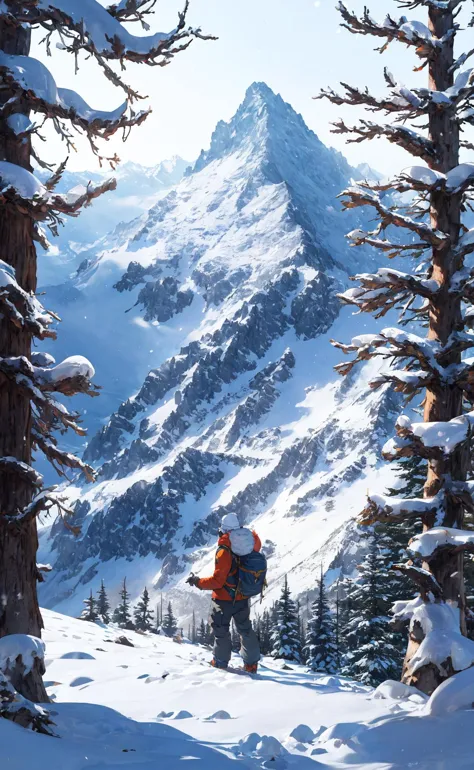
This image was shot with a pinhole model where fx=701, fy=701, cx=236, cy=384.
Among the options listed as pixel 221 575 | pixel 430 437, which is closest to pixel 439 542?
pixel 430 437

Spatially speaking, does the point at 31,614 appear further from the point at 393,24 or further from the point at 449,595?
the point at 393,24

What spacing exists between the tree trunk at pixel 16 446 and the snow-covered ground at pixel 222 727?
797mm

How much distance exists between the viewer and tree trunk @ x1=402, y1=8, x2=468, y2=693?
721 centimetres

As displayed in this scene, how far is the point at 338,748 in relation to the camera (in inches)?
211

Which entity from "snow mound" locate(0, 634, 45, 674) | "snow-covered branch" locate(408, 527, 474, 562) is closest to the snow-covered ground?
"snow mound" locate(0, 634, 45, 674)

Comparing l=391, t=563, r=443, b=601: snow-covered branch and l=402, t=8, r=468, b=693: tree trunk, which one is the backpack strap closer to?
l=402, t=8, r=468, b=693: tree trunk

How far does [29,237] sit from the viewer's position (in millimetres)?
6457

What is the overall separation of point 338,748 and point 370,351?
4.07 meters

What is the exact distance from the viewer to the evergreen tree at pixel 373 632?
2550 centimetres

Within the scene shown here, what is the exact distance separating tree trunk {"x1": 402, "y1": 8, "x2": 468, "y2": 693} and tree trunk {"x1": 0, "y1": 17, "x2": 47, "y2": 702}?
12.3ft

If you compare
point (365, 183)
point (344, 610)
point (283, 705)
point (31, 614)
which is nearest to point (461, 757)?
point (283, 705)

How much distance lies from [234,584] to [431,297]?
4995 millimetres

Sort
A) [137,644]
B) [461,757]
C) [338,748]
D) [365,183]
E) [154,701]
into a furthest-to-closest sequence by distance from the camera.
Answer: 1. [137,644]
2. [365,183]
3. [154,701]
4. [338,748]
5. [461,757]

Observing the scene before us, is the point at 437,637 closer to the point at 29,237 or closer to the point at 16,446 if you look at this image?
the point at 16,446
